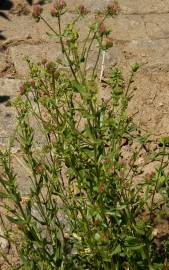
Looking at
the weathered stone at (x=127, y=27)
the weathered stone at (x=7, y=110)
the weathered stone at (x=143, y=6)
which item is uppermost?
the weathered stone at (x=143, y=6)

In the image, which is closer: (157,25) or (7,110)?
(7,110)

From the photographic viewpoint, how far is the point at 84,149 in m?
2.55

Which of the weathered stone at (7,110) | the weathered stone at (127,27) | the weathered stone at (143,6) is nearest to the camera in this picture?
the weathered stone at (7,110)

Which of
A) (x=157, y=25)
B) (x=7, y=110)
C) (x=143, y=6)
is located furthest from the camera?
(x=143, y=6)

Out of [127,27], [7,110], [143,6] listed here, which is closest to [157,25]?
[127,27]

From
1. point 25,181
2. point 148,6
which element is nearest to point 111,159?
point 25,181

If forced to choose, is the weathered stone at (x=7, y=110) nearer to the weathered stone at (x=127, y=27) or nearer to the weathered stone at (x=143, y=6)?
the weathered stone at (x=127, y=27)

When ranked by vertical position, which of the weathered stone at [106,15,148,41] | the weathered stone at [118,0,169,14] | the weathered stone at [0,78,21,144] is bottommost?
the weathered stone at [0,78,21,144]

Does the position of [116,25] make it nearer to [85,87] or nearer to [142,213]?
[142,213]

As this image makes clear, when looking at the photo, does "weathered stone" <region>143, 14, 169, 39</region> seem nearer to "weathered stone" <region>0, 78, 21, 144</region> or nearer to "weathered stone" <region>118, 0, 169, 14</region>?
"weathered stone" <region>118, 0, 169, 14</region>

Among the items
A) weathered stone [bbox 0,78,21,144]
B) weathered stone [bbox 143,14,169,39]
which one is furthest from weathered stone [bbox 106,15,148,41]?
weathered stone [bbox 0,78,21,144]

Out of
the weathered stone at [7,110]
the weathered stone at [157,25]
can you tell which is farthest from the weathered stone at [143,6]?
the weathered stone at [7,110]

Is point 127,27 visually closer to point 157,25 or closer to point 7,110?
point 157,25

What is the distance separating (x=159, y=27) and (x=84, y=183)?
10.5ft
